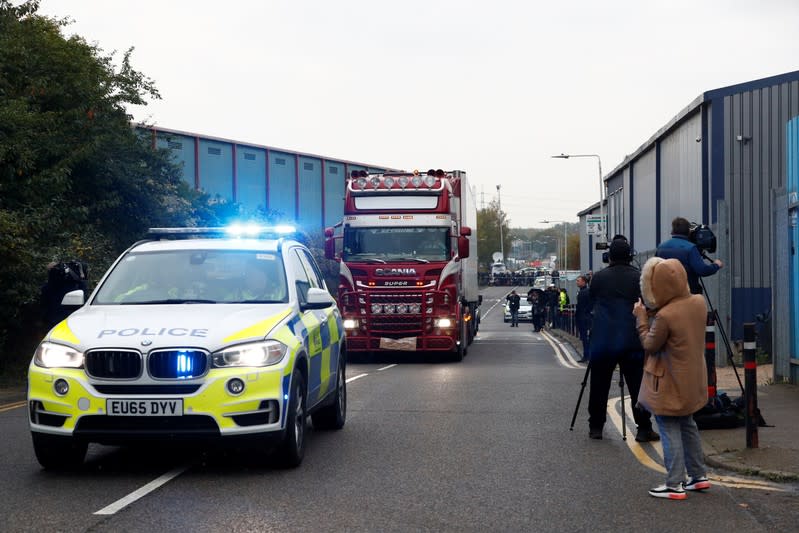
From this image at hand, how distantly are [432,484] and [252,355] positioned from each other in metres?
1.59

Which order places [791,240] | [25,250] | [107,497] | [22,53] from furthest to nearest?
[22,53]
[25,250]
[791,240]
[107,497]

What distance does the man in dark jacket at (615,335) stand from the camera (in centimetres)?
992

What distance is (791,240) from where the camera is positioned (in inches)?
554

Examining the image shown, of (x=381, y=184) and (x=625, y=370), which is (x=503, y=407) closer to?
(x=625, y=370)

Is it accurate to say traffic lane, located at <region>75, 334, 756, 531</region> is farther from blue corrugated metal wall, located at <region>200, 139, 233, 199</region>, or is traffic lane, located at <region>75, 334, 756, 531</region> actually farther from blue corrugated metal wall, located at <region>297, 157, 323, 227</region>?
blue corrugated metal wall, located at <region>297, 157, 323, 227</region>

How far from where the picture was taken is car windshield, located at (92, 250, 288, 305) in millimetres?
9086

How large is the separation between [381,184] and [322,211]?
110ft

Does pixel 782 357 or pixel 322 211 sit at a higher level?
pixel 322 211

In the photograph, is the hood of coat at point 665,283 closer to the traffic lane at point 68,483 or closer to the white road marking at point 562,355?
the traffic lane at point 68,483

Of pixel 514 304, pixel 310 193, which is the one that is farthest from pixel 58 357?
pixel 514 304

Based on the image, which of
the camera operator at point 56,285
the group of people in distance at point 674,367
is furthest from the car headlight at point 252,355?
the camera operator at point 56,285

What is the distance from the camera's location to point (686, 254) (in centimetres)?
1012

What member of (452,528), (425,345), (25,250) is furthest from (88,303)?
(425,345)

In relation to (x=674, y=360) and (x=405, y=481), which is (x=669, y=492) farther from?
(x=405, y=481)
